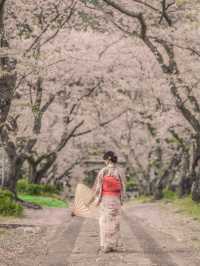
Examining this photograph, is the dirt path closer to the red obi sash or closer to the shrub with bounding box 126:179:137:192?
the red obi sash

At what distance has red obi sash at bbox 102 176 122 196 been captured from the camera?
13.4 meters

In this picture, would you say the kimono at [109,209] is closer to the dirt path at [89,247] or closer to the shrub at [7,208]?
the dirt path at [89,247]

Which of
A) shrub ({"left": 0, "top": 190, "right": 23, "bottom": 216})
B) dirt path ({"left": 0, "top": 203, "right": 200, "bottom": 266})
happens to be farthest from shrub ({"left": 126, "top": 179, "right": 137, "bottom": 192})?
dirt path ({"left": 0, "top": 203, "right": 200, "bottom": 266})

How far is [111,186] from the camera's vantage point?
13.4m

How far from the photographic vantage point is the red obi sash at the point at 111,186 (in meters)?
13.4

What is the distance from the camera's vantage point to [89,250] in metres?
13.6

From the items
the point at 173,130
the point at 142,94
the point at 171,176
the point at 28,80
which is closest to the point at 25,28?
the point at 28,80

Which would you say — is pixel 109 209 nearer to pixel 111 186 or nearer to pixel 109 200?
pixel 109 200

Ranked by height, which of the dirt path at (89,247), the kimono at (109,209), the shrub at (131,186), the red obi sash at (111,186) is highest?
the red obi sash at (111,186)

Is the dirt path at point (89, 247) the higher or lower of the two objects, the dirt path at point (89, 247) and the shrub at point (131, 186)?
the higher

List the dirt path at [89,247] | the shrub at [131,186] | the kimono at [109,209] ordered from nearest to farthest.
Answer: the dirt path at [89,247], the kimono at [109,209], the shrub at [131,186]

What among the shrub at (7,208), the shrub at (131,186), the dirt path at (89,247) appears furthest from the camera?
the shrub at (131,186)

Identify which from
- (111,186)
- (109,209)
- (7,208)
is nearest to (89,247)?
(109,209)

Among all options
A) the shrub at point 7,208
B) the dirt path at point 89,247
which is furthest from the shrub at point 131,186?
the dirt path at point 89,247
